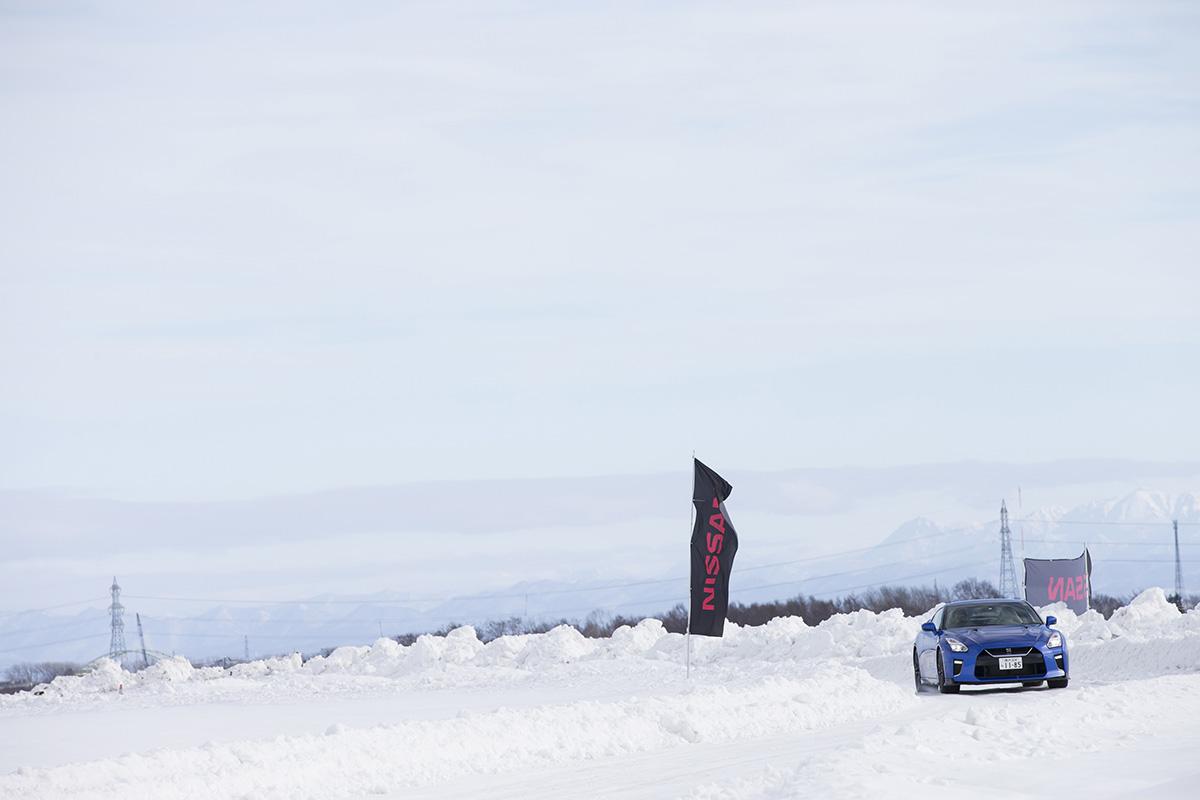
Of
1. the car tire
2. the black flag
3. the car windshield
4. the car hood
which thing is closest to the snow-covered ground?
the car tire

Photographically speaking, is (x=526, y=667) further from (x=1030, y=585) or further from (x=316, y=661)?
(x=1030, y=585)

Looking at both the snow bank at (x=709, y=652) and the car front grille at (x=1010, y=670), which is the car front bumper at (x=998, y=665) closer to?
the car front grille at (x=1010, y=670)

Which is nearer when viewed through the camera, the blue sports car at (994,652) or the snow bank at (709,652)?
the blue sports car at (994,652)

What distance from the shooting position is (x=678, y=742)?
54.3 feet

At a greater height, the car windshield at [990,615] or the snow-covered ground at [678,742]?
the car windshield at [990,615]

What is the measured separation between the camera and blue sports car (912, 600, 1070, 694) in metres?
21.2

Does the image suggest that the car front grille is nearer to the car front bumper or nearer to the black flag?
the car front bumper

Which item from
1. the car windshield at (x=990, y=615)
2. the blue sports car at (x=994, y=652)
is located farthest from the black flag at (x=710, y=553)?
the car windshield at (x=990, y=615)

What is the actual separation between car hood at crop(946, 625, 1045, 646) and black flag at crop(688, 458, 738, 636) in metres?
3.71

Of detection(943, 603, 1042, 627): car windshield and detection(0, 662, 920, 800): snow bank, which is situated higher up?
detection(943, 603, 1042, 627): car windshield

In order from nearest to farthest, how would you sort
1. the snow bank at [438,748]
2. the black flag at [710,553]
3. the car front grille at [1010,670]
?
the snow bank at [438,748], the car front grille at [1010,670], the black flag at [710,553]

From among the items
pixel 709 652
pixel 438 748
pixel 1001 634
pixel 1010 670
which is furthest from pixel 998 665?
pixel 709 652

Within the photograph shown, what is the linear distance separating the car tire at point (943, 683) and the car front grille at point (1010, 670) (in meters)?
0.54

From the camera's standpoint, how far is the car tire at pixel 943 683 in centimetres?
2172
